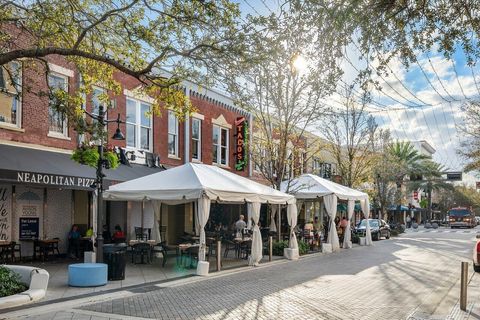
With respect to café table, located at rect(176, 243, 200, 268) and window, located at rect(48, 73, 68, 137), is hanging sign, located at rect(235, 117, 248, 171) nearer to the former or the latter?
café table, located at rect(176, 243, 200, 268)

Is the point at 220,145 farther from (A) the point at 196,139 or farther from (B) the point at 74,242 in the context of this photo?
(B) the point at 74,242

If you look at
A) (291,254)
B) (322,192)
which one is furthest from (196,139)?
(291,254)

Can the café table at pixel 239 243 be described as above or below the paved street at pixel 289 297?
above

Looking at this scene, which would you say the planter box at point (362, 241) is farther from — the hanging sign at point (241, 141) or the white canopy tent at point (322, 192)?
the hanging sign at point (241, 141)

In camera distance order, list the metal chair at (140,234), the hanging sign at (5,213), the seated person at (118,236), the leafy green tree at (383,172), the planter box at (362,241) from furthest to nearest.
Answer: the leafy green tree at (383,172) → the planter box at (362,241) → the metal chair at (140,234) → the seated person at (118,236) → the hanging sign at (5,213)

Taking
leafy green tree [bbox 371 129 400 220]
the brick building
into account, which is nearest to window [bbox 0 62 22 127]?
the brick building

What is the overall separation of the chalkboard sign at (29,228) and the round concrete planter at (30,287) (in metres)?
6.03

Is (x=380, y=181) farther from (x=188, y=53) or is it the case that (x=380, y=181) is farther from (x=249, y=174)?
(x=188, y=53)

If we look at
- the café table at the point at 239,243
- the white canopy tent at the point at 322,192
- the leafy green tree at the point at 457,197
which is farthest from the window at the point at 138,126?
the leafy green tree at the point at 457,197

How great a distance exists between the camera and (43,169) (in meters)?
14.9

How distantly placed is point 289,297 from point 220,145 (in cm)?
1652

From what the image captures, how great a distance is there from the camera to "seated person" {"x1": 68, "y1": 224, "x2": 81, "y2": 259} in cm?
1759

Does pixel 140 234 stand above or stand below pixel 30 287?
above

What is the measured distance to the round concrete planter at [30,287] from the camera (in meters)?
9.36
